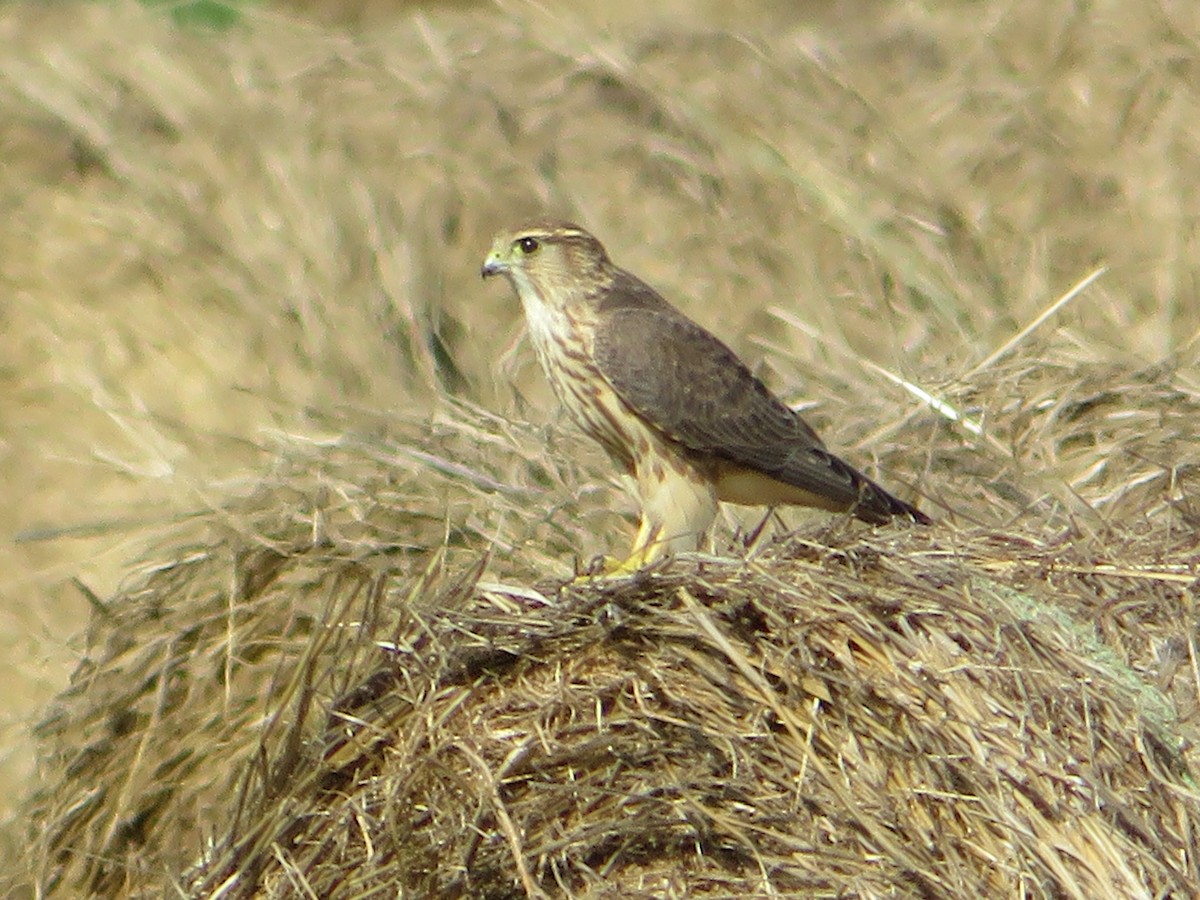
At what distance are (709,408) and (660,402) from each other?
154 millimetres

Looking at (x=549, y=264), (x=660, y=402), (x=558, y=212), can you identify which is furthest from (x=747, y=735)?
(x=558, y=212)

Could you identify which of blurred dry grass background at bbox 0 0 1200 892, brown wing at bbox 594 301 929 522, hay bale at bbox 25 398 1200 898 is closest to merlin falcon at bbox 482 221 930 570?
brown wing at bbox 594 301 929 522

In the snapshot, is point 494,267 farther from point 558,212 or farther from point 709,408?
point 558,212

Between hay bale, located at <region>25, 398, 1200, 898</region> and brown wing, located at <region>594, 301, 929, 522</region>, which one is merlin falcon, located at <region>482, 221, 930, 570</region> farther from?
hay bale, located at <region>25, 398, 1200, 898</region>

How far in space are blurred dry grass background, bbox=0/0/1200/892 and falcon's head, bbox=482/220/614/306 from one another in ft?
1.66

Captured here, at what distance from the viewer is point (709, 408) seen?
4914 mm

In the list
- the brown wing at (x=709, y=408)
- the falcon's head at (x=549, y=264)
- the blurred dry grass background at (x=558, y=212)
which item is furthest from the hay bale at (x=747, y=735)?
the falcon's head at (x=549, y=264)

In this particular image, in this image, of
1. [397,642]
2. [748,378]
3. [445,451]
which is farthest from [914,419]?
[397,642]

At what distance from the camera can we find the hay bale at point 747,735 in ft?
11.2

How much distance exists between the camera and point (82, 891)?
426cm

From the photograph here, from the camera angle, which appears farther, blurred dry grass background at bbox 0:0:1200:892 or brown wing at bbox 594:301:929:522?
blurred dry grass background at bbox 0:0:1200:892

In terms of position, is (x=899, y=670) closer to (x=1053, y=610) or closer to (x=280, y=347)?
(x=1053, y=610)

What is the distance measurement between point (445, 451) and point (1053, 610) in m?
2.01

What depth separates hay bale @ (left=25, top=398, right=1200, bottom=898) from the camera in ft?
11.2
